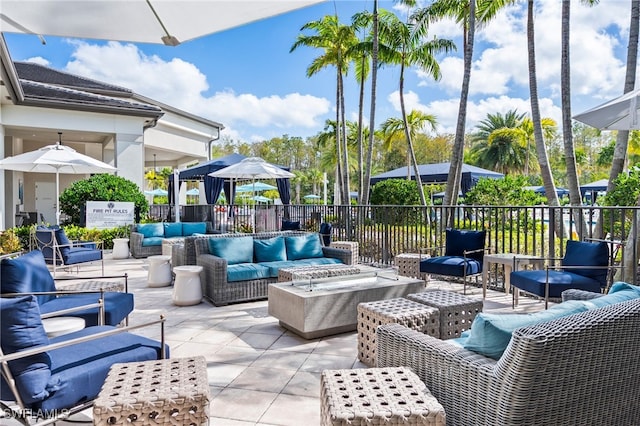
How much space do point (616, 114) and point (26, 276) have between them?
540 centimetres

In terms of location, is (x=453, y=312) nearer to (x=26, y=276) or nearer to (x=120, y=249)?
(x=26, y=276)

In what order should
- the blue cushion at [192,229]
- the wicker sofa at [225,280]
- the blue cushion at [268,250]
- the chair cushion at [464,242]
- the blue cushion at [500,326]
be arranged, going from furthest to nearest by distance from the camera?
the blue cushion at [192,229], the chair cushion at [464,242], the blue cushion at [268,250], the wicker sofa at [225,280], the blue cushion at [500,326]

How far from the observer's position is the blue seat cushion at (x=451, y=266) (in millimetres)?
5504

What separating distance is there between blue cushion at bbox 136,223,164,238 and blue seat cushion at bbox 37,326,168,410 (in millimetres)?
7437

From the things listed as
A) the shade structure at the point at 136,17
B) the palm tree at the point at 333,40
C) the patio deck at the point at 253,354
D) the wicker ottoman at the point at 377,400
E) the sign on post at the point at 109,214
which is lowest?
the patio deck at the point at 253,354

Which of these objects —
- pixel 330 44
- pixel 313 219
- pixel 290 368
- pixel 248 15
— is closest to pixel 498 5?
pixel 330 44

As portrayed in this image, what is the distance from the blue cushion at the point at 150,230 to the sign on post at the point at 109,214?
1.07 meters

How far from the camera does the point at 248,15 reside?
10.2ft

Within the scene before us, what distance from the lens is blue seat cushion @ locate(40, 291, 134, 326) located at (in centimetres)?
334

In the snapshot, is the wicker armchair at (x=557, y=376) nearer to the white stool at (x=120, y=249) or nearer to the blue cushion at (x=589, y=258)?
the blue cushion at (x=589, y=258)

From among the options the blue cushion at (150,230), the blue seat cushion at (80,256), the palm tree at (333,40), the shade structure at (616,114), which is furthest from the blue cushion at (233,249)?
the palm tree at (333,40)

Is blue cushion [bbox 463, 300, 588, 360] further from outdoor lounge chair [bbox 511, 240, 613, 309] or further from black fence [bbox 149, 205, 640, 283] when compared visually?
black fence [bbox 149, 205, 640, 283]

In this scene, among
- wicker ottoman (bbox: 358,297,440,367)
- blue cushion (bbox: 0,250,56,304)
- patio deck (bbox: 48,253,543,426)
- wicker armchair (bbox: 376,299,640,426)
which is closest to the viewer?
wicker armchair (bbox: 376,299,640,426)

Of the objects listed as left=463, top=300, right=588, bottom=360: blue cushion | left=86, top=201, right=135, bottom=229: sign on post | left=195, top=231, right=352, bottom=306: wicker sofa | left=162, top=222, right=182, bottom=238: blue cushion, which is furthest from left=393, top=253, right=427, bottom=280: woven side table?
left=86, top=201, right=135, bottom=229: sign on post
